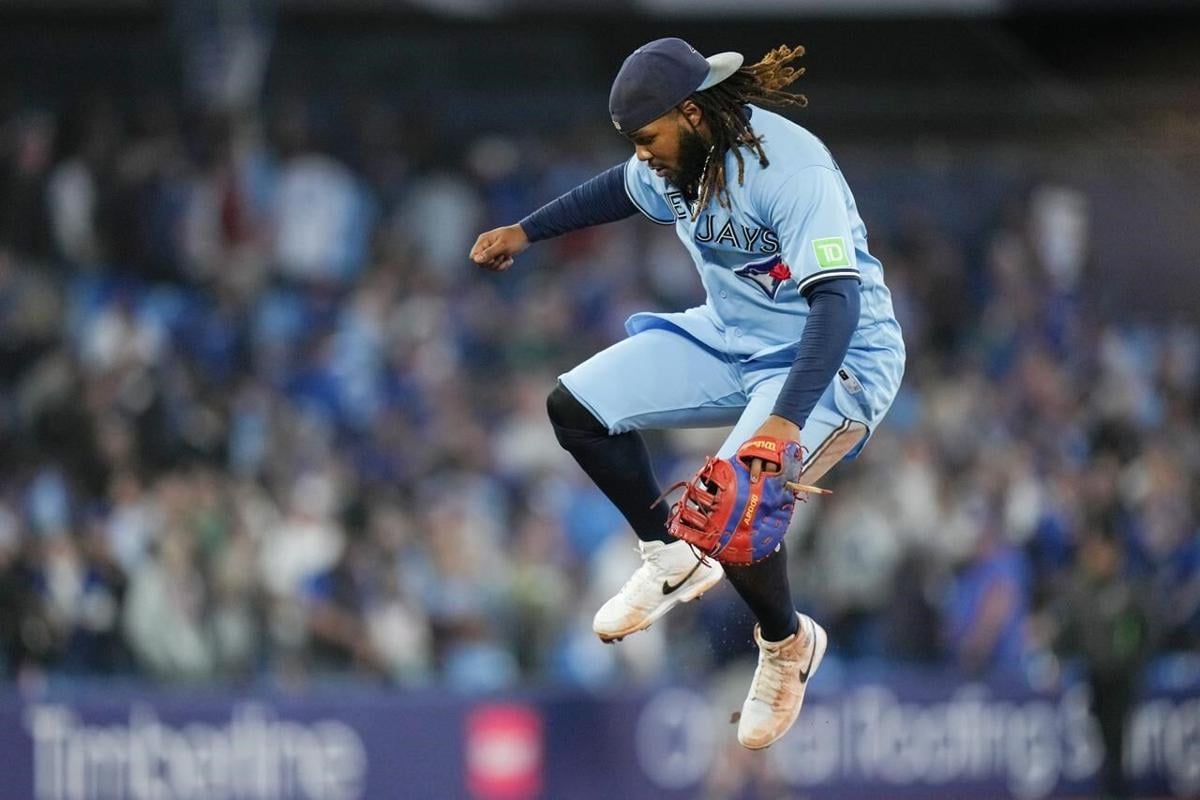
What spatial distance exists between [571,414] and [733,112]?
41.0 inches

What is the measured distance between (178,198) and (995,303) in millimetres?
5692

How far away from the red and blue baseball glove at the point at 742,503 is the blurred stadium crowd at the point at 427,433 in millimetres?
4933

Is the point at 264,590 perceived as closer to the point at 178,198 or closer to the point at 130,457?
the point at 130,457

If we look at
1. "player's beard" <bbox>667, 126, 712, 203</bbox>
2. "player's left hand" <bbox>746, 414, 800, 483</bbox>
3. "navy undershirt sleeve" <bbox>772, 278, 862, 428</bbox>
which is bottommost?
"player's left hand" <bbox>746, 414, 800, 483</bbox>

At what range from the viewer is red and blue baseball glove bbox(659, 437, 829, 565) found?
5836 millimetres

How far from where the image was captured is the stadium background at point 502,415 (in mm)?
11695

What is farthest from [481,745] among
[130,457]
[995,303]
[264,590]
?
[995,303]

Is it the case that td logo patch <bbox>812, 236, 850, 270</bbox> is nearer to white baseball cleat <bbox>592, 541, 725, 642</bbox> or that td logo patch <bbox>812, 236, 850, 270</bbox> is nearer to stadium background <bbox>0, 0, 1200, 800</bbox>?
white baseball cleat <bbox>592, 541, 725, 642</bbox>

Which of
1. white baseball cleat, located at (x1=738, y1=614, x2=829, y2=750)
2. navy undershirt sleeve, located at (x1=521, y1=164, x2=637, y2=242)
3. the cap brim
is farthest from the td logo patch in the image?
white baseball cleat, located at (x1=738, y1=614, x2=829, y2=750)

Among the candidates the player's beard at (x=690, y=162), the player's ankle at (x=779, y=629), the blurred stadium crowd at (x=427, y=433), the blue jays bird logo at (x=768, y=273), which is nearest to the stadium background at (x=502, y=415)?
the blurred stadium crowd at (x=427, y=433)

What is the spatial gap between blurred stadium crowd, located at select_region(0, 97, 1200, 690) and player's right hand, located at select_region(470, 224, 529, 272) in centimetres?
456

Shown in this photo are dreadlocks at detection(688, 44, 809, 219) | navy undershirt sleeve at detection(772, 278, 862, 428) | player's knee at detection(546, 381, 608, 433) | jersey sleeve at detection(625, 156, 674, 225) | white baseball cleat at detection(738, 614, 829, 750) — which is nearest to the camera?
navy undershirt sleeve at detection(772, 278, 862, 428)

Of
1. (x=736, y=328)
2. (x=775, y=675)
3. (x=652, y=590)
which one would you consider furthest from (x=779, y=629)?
(x=736, y=328)

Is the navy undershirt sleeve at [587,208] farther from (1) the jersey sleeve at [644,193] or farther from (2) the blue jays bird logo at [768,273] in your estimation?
(2) the blue jays bird logo at [768,273]
